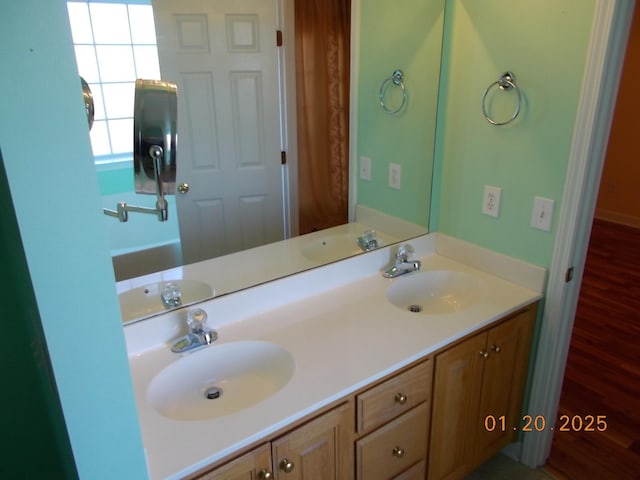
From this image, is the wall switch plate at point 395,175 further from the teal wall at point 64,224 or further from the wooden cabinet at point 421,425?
the teal wall at point 64,224

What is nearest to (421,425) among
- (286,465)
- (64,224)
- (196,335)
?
(286,465)

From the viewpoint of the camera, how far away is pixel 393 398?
4.53ft

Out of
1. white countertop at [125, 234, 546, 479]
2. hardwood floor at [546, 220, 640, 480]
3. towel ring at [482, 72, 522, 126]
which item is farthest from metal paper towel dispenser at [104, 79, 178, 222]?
hardwood floor at [546, 220, 640, 480]

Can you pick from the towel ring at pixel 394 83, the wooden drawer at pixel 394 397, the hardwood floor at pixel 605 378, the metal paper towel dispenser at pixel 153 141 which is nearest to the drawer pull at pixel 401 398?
the wooden drawer at pixel 394 397

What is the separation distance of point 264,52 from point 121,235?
0.71 meters

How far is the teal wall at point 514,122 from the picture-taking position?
1.54m

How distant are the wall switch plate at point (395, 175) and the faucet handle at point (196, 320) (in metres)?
1.02

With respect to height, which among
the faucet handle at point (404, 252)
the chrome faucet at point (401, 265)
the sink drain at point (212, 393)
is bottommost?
the sink drain at point (212, 393)

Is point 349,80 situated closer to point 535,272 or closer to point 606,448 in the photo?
point 535,272

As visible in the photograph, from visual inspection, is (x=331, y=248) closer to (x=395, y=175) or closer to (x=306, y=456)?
(x=395, y=175)

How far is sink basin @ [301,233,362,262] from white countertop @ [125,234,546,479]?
0.14ft

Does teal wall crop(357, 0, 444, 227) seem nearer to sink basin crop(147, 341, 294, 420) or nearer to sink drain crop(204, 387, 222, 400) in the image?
sink basin crop(147, 341, 294, 420)

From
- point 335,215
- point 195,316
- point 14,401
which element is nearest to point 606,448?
point 335,215

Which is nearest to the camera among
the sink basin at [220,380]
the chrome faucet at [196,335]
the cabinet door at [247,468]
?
the cabinet door at [247,468]
